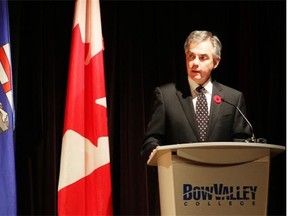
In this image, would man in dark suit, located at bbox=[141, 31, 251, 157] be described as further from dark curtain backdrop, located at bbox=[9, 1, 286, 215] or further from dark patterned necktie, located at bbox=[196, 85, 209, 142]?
dark curtain backdrop, located at bbox=[9, 1, 286, 215]

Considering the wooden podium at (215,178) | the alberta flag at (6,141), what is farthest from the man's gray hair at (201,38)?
the alberta flag at (6,141)

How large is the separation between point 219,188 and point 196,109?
712 mm

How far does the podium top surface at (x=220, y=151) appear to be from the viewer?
2334mm

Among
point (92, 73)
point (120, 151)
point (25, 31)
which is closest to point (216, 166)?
point (92, 73)

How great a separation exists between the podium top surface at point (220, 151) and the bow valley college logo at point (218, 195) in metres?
0.13

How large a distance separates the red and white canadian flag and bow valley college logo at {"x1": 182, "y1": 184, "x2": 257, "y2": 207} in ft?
3.42

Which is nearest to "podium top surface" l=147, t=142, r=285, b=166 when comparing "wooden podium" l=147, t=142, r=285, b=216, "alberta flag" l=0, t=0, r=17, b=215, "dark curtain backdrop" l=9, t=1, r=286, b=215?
"wooden podium" l=147, t=142, r=285, b=216

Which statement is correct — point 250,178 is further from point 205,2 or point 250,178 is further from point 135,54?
point 205,2

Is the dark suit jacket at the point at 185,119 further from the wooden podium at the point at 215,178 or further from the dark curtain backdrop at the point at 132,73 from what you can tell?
the dark curtain backdrop at the point at 132,73

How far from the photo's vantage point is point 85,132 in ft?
11.1

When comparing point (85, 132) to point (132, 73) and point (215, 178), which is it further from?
point (215, 178)

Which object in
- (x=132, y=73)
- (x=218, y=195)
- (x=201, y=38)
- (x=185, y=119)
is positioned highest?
(x=201, y=38)

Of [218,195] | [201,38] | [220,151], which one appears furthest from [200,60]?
[218,195]

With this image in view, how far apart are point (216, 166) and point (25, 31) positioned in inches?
86.3
